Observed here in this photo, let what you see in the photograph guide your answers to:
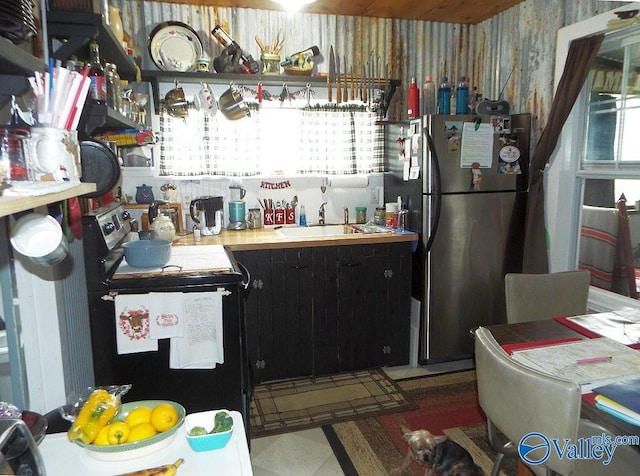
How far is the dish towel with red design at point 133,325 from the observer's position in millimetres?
2074

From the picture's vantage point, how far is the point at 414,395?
2920 millimetres

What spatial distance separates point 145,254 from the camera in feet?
7.13

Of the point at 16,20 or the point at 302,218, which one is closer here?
the point at 16,20

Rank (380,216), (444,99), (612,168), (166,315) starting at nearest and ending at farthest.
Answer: (166,315), (612,168), (444,99), (380,216)

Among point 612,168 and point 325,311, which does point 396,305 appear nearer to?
point 325,311

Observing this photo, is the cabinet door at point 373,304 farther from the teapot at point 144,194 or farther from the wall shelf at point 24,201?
the wall shelf at point 24,201

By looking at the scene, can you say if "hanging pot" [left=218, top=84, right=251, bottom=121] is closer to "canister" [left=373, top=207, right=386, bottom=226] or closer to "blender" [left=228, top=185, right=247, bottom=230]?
"blender" [left=228, top=185, right=247, bottom=230]

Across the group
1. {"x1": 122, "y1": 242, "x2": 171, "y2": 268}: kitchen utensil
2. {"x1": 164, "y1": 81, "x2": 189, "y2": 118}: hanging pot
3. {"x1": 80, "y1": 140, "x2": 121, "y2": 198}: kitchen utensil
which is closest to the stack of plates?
{"x1": 80, "y1": 140, "x2": 121, "y2": 198}: kitchen utensil

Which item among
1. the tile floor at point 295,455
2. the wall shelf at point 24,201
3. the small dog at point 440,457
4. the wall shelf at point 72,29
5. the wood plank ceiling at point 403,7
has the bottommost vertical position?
the tile floor at point 295,455

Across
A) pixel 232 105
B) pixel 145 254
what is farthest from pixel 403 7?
pixel 145 254

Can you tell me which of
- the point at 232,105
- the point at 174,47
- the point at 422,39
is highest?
the point at 422,39

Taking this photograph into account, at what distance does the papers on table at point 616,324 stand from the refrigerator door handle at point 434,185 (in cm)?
129

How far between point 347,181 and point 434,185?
80 centimetres

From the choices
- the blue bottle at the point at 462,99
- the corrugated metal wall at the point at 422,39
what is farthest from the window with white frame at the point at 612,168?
the blue bottle at the point at 462,99
